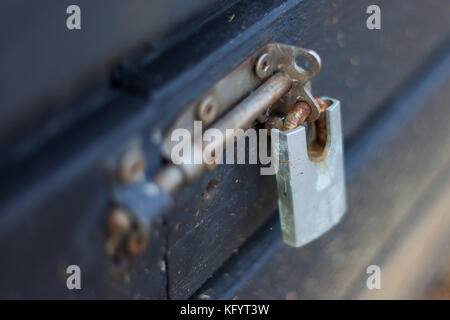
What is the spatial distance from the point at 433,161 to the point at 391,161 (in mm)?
309

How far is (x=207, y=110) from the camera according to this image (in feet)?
2.01

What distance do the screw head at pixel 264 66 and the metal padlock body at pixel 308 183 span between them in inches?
3.1

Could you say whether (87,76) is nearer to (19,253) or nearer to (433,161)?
(19,253)

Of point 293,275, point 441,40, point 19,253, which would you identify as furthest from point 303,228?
point 441,40

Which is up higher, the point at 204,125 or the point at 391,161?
the point at 204,125

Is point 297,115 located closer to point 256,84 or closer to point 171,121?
point 256,84

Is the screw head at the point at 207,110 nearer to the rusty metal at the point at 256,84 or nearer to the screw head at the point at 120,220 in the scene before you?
the rusty metal at the point at 256,84

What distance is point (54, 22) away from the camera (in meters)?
0.48

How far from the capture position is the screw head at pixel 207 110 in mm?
601

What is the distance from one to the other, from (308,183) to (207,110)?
0.82ft

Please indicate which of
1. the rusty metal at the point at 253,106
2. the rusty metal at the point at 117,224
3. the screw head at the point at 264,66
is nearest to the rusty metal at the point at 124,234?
the rusty metal at the point at 117,224

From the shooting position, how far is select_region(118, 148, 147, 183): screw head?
514 millimetres

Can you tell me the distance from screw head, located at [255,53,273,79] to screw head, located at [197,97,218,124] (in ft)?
0.28

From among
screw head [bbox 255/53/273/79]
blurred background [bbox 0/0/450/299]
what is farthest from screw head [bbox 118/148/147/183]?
screw head [bbox 255/53/273/79]
